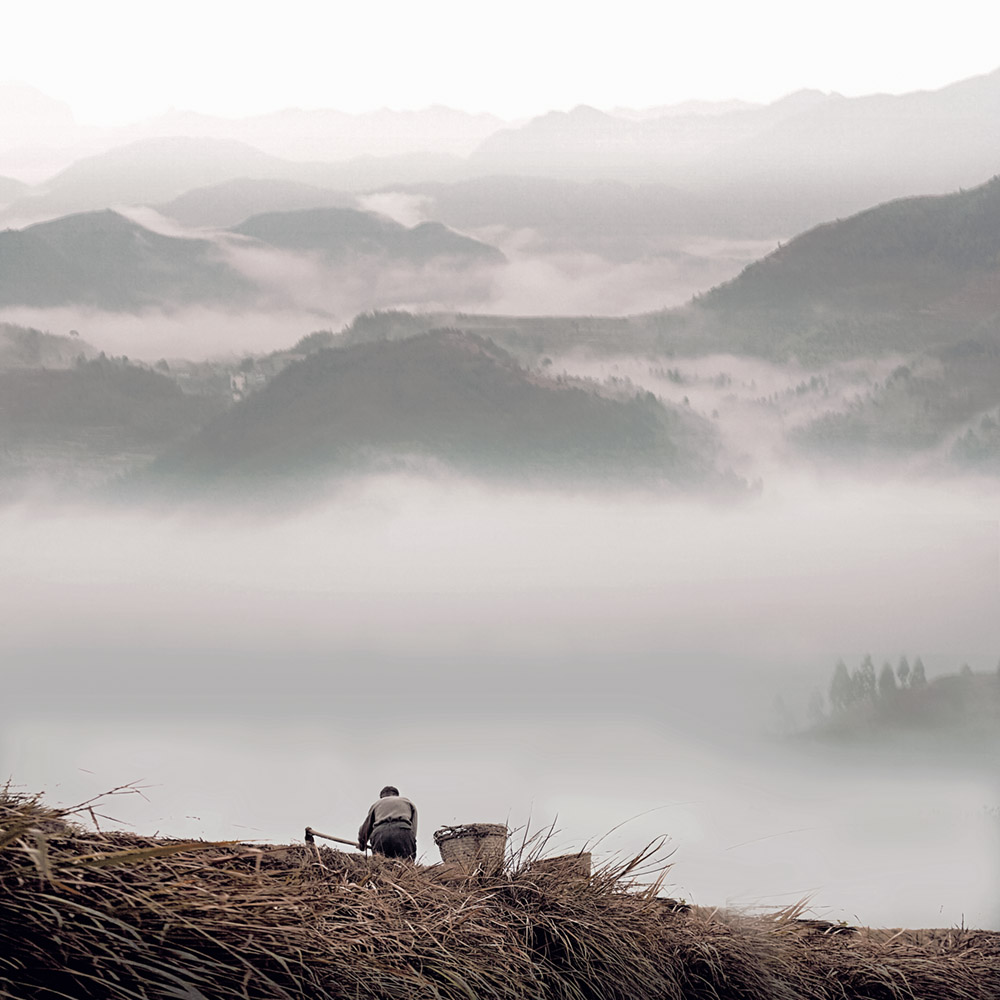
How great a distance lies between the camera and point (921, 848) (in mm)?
100312

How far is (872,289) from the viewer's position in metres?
102

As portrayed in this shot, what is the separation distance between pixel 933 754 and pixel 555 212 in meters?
47.9

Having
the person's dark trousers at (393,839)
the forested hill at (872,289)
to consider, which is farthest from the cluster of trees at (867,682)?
the person's dark trousers at (393,839)

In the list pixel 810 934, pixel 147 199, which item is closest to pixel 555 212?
pixel 147 199

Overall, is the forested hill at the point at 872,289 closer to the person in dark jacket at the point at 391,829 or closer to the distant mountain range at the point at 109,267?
the distant mountain range at the point at 109,267

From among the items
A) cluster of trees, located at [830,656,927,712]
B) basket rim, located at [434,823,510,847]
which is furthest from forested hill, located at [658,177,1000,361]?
basket rim, located at [434,823,510,847]

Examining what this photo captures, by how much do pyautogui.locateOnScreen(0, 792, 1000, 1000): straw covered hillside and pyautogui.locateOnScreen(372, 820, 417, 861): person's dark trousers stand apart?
1.95 metres

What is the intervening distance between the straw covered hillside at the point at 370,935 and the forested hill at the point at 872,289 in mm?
96158

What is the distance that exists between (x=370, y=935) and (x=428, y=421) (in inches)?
4065

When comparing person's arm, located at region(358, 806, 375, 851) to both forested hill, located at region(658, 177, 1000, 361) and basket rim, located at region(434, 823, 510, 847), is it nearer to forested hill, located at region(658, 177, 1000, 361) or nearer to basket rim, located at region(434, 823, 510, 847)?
basket rim, located at region(434, 823, 510, 847)

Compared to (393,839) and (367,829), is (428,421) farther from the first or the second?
(393,839)

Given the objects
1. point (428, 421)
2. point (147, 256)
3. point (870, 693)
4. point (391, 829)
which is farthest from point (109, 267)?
point (391, 829)

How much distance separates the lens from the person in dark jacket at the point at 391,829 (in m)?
9.09

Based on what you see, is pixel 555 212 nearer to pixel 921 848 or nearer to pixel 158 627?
pixel 158 627
